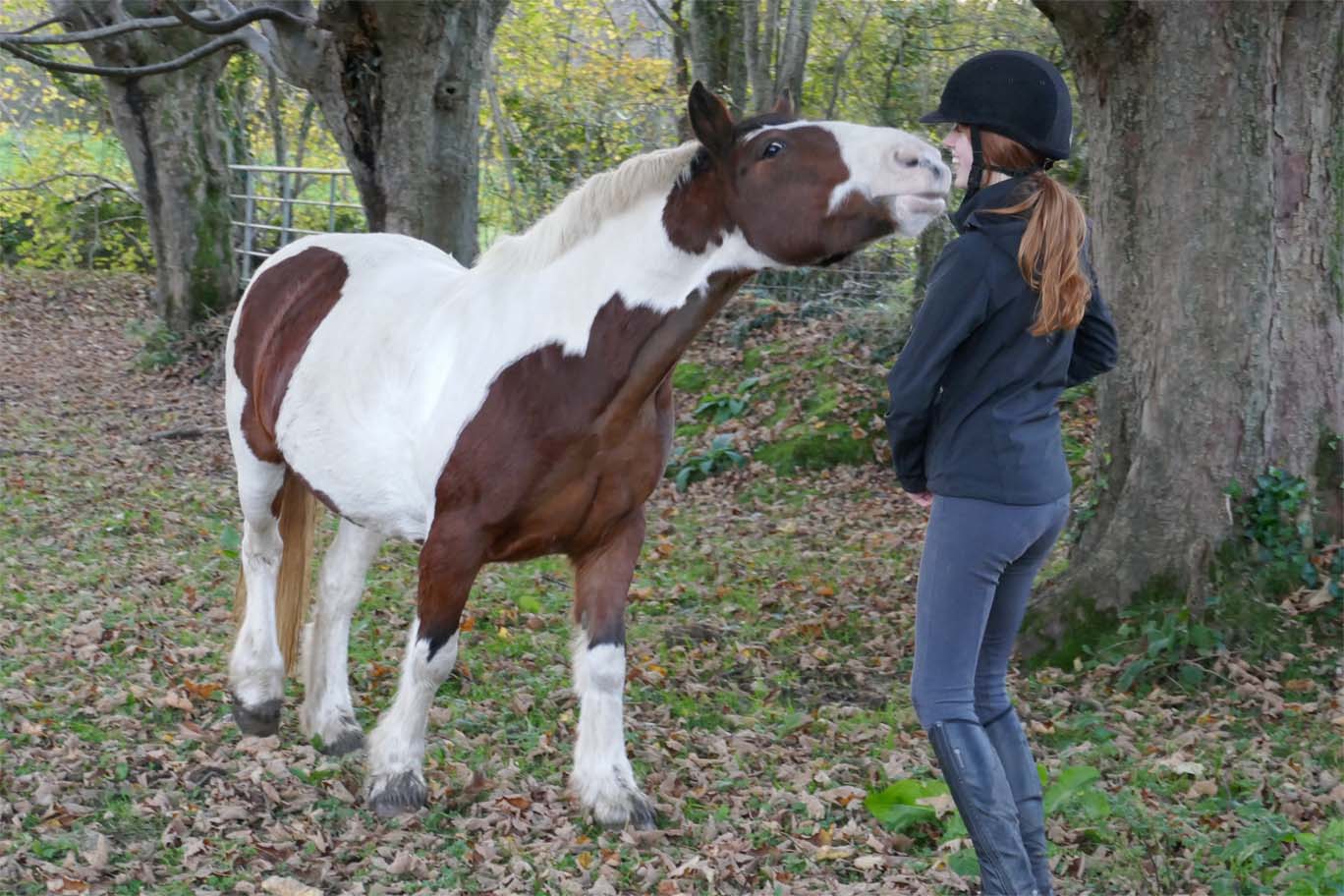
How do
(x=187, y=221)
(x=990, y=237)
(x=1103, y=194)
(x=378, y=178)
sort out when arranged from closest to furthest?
1. (x=990, y=237)
2. (x=1103, y=194)
3. (x=378, y=178)
4. (x=187, y=221)

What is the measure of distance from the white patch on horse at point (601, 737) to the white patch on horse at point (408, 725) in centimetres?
44

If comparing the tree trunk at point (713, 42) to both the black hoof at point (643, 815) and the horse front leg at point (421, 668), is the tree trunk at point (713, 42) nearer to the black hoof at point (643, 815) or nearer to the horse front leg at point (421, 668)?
the horse front leg at point (421, 668)

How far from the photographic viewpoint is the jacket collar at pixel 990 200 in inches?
108

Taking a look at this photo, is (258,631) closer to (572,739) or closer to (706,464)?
(572,739)

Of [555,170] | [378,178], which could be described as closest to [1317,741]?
[378,178]

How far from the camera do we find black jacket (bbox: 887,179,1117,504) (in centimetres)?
270

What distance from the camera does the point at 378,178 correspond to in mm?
8656

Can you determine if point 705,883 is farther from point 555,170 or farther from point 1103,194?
point 555,170

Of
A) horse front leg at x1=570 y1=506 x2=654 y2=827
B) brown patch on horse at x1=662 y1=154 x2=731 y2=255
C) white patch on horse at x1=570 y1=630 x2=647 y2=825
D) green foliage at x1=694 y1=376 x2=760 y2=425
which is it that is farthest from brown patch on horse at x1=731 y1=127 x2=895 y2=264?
green foliage at x1=694 y1=376 x2=760 y2=425

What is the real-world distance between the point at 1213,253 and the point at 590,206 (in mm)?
2735

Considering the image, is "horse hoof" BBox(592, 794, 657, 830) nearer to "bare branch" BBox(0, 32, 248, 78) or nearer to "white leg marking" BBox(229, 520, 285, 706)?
"white leg marking" BBox(229, 520, 285, 706)

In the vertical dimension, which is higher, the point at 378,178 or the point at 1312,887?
the point at 378,178

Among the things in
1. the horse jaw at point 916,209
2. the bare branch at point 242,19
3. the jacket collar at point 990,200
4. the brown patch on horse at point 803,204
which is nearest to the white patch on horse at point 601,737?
the brown patch on horse at point 803,204

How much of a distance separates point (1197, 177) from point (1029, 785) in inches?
117
